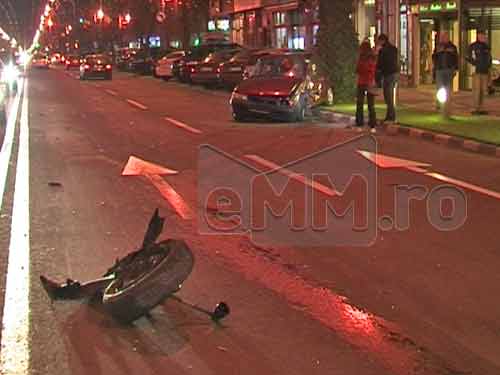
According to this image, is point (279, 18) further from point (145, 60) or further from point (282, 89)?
point (282, 89)

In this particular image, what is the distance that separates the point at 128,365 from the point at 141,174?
7.59 m

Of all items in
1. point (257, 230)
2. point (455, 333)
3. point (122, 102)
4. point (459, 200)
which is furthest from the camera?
point (122, 102)

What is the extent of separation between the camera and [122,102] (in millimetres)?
28984

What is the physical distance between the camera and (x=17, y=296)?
688 centimetres

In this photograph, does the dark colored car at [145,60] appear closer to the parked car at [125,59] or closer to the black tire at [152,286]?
the parked car at [125,59]

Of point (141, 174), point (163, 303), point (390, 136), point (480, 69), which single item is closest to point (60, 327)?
point (163, 303)

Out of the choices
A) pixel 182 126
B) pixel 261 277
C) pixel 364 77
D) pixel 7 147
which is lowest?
pixel 261 277

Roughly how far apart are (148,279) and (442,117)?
13.9 metres

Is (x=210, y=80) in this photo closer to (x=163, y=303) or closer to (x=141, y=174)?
(x=141, y=174)

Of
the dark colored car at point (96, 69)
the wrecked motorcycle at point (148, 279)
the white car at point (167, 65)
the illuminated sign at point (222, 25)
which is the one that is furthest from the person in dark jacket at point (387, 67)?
the illuminated sign at point (222, 25)

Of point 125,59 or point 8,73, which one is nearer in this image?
point 8,73

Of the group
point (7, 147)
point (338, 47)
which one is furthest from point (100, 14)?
point (7, 147)

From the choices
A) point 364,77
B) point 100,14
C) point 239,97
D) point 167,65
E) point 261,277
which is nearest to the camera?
point 261,277

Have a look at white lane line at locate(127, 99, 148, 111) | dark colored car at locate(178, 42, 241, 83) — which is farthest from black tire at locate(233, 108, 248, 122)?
dark colored car at locate(178, 42, 241, 83)
